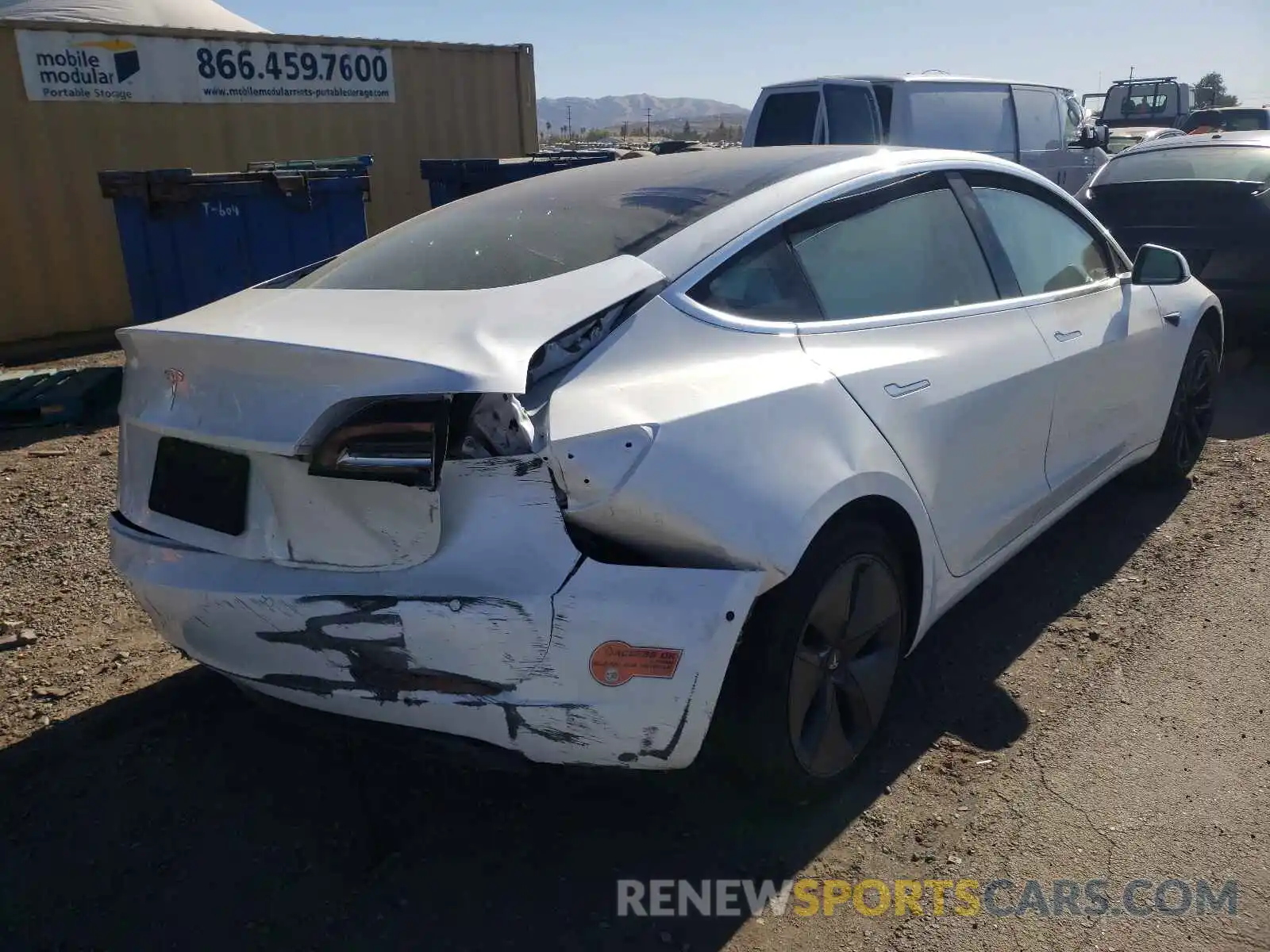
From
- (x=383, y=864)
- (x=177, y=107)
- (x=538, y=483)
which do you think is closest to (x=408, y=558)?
(x=538, y=483)

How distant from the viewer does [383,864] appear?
8.43 ft

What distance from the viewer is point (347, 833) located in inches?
106

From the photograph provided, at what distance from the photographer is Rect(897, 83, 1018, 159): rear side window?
10.4 m

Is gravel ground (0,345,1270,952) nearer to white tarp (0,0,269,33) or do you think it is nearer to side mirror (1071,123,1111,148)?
side mirror (1071,123,1111,148)

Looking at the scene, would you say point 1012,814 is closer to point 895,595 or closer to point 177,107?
point 895,595

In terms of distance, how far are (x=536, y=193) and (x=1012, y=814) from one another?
89.5 inches

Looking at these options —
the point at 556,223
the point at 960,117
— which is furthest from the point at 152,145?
the point at 556,223

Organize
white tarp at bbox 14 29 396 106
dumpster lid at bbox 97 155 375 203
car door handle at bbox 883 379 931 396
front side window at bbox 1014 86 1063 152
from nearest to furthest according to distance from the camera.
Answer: car door handle at bbox 883 379 931 396
dumpster lid at bbox 97 155 375 203
white tarp at bbox 14 29 396 106
front side window at bbox 1014 86 1063 152

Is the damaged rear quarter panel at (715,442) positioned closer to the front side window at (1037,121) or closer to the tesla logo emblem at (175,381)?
the tesla logo emblem at (175,381)

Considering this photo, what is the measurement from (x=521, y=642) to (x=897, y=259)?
175cm

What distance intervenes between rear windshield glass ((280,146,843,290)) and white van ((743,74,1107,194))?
259 inches

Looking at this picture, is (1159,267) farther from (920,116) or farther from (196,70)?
(196,70)

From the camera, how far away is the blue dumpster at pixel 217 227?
7.21m

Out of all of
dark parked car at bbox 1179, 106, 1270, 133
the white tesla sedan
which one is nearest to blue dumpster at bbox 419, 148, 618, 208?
the white tesla sedan
